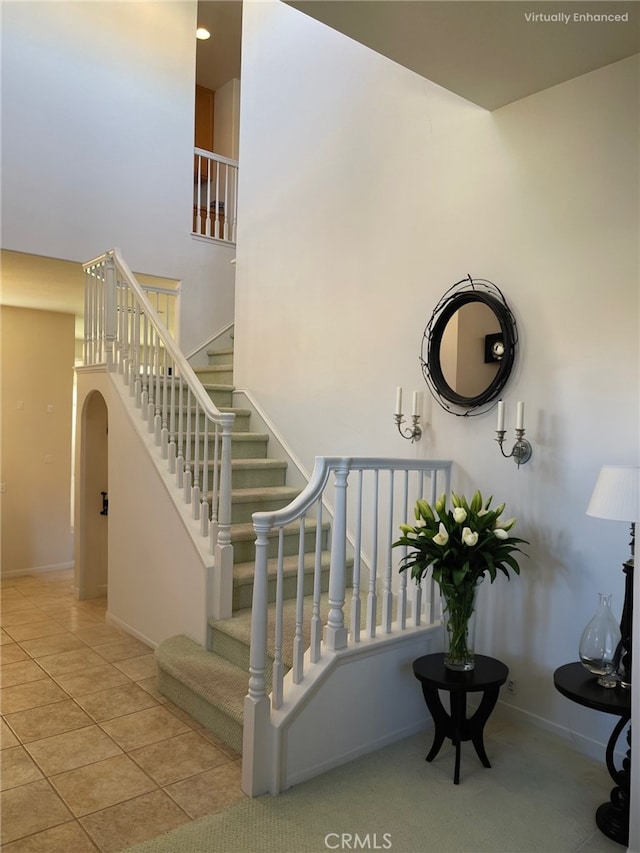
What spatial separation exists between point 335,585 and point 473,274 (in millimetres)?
1727

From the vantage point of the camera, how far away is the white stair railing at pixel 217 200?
21.1 feet

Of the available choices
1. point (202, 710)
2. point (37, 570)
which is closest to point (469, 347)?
point (202, 710)

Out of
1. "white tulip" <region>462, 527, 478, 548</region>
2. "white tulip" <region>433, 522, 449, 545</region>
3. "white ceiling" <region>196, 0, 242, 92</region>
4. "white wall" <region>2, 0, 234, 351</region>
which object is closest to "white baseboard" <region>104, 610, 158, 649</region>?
"white tulip" <region>433, 522, 449, 545</region>

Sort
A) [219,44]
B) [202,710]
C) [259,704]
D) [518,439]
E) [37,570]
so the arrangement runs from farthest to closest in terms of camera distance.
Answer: [219,44]
[37,570]
[202,710]
[518,439]
[259,704]

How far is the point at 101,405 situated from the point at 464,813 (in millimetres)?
4028

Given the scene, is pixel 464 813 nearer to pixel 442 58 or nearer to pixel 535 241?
pixel 535 241

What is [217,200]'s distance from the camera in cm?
643

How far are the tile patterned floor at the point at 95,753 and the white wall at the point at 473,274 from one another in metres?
1.54

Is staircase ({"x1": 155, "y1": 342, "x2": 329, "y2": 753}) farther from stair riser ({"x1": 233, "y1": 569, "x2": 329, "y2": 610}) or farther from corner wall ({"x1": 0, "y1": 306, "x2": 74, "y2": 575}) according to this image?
corner wall ({"x1": 0, "y1": 306, "x2": 74, "y2": 575})

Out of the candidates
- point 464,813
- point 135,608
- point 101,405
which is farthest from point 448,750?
point 101,405

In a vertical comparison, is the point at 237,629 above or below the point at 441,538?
below

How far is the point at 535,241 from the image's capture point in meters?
2.91

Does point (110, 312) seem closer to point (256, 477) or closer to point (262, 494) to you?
point (256, 477)

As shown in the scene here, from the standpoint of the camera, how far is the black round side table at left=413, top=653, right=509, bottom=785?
2482 millimetres
